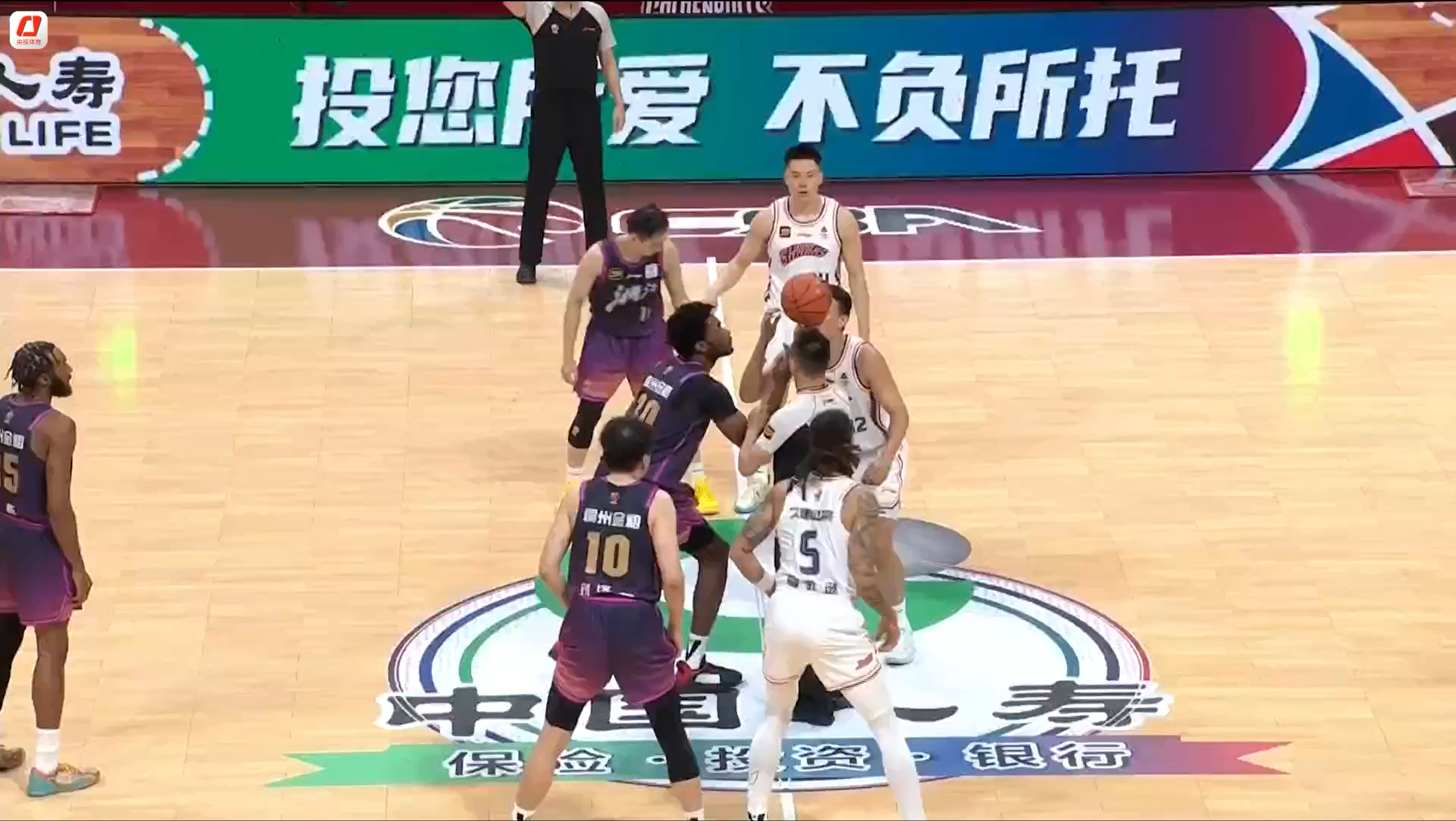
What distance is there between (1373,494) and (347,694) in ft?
18.4

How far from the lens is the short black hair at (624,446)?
26.9 ft

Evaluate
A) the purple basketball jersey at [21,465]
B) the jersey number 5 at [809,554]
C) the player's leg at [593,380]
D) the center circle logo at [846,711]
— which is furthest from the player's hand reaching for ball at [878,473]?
the purple basketball jersey at [21,465]

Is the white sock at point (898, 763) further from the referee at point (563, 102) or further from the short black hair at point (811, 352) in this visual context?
the referee at point (563, 102)

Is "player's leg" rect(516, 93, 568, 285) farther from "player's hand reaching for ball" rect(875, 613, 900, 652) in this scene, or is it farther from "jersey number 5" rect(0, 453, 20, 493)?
"player's hand reaching for ball" rect(875, 613, 900, 652)

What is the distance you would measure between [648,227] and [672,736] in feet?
10.8

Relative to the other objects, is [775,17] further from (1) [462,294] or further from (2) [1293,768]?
(2) [1293,768]

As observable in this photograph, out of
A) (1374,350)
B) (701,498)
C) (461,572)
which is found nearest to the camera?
(461,572)

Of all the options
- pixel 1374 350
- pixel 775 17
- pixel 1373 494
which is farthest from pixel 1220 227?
pixel 1373 494

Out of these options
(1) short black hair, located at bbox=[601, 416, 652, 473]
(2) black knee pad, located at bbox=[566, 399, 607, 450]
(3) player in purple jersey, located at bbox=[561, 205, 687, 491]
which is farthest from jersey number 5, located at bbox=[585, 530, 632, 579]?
(2) black knee pad, located at bbox=[566, 399, 607, 450]

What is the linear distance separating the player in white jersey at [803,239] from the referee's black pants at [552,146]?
4.23m

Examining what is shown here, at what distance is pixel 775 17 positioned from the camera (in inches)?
680

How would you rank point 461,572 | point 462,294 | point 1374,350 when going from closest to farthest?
point 461,572 → point 1374,350 → point 462,294

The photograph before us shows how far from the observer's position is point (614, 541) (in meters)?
8.26

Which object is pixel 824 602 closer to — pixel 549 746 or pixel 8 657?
pixel 549 746
